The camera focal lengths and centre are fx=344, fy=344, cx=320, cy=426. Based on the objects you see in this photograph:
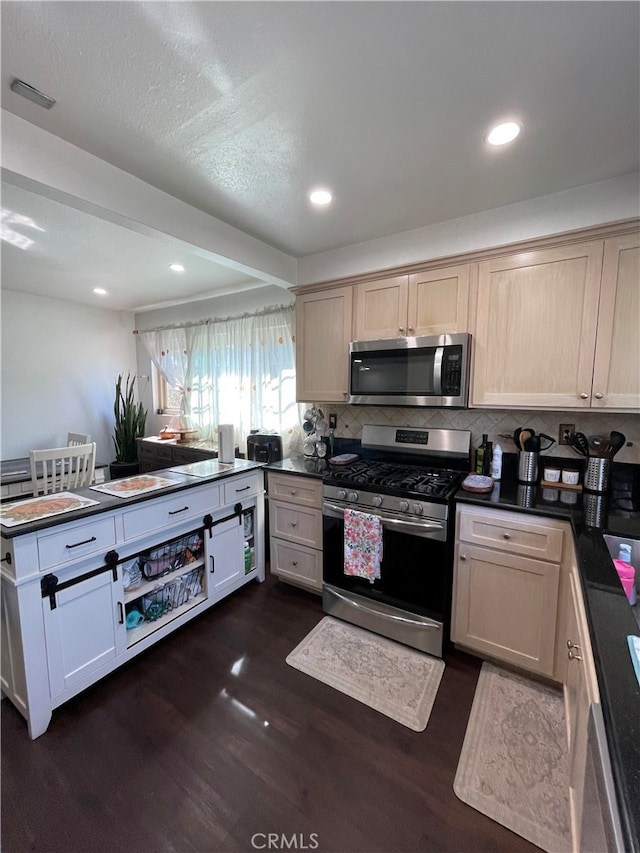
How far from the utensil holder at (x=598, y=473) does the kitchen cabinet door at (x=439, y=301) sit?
40.6 inches

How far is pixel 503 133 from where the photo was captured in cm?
141

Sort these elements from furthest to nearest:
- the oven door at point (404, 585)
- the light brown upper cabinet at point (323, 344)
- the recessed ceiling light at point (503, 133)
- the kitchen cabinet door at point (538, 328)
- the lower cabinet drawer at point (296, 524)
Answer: the light brown upper cabinet at point (323, 344)
the lower cabinet drawer at point (296, 524)
the oven door at point (404, 585)
the kitchen cabinet door at point (538, 328)
the recessed ceiling light at point (503, 133)

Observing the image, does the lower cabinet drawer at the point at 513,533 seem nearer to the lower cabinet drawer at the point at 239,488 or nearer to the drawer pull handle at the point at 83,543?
the lower cabinet drawer at the point at 239,488

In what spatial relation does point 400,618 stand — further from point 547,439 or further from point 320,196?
point 320,196

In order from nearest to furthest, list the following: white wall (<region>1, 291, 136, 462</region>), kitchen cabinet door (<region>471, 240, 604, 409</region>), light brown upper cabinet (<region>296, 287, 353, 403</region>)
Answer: kitchen cabinet door (<region>471, 240, 604, 409</region>) → light brown upper cabinet (<region>296, 287, 353, 403</region>) → white wall (<region>1, 291, 136, 462</region>)

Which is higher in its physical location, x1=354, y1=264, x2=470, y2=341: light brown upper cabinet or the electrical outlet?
x1=354, y1=264, x2=470, y2=341: light brown upper cabinet

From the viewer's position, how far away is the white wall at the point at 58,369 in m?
3.66

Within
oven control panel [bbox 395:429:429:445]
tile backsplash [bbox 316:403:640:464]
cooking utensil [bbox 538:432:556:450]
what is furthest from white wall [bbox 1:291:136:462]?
cooking utensil [bbox 538:432:556:450]

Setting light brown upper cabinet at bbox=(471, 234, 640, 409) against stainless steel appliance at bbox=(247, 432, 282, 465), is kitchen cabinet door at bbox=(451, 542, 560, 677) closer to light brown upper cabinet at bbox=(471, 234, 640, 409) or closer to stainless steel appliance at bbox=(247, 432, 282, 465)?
light brown upper cabinet at bbox=(471, 234, 640, 409)

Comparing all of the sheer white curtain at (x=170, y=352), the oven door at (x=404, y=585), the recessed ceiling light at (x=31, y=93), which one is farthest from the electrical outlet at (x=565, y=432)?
the sheer white curtain at (x=170, y=352)

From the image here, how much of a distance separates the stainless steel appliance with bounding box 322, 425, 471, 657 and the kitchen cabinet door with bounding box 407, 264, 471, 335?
2.34ft

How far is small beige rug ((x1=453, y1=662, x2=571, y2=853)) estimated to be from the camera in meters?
1.24

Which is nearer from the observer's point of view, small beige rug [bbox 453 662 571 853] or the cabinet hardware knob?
small beige rug [bbox 453 662 571 853]

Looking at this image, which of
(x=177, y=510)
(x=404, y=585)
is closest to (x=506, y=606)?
(x=404, y=585)
